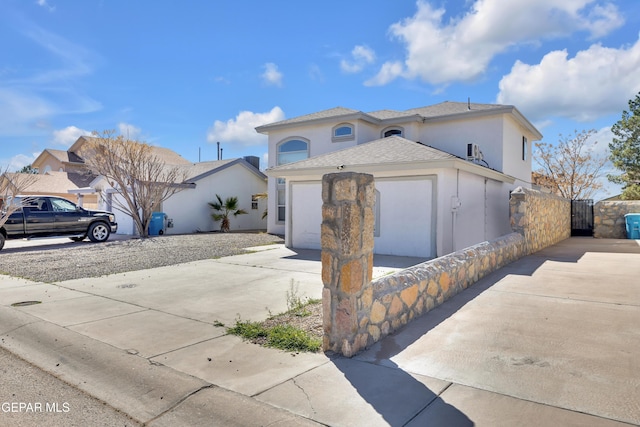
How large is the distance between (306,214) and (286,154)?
613cm

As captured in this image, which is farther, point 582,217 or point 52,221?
point 582,217

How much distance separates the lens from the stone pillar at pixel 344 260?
4.37 m

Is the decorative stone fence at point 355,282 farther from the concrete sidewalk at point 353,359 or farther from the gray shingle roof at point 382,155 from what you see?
the gray shingle roof at point 382,155

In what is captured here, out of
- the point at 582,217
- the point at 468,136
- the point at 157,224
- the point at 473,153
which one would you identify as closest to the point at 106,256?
the point at 157,224

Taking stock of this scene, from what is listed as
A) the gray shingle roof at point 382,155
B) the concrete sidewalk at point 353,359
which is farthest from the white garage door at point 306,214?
the concrete sidewalk at point 353,359

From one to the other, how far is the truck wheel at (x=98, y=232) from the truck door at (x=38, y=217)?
1432 mm

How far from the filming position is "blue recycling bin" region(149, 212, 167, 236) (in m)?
19.8

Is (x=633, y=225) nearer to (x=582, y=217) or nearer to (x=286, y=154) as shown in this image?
(x=582, y=217)

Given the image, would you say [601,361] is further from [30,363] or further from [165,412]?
[30,363]

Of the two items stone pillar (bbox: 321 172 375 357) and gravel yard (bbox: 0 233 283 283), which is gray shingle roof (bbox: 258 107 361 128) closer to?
gravel yard (bbox: 0 233 283 283)

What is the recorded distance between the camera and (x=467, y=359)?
422 cm

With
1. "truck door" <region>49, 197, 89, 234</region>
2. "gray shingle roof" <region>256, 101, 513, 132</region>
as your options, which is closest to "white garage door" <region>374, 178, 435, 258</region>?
"gray shingle roof" <region>256, 101, 513, 132</region>

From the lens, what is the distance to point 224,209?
23656mm

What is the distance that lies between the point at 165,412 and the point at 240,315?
2.70 metres
